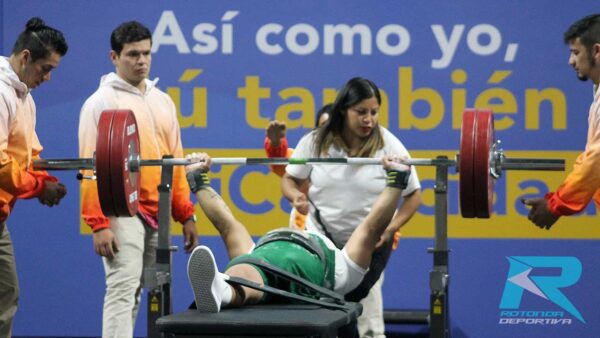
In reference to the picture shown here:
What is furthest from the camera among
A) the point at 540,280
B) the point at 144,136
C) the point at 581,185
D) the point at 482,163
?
the point at 540,280

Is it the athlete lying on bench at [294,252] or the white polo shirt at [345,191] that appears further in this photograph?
the white polo shirt at [345,191]

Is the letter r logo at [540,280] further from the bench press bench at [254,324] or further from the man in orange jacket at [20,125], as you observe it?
the man in orange jacket at [20,125]

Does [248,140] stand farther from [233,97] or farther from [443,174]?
[443,174]

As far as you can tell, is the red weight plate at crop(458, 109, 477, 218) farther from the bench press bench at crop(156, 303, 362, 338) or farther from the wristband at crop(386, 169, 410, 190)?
the bench press bench at crop(156, 303, 362, 338)

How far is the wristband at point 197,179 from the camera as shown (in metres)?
4.60

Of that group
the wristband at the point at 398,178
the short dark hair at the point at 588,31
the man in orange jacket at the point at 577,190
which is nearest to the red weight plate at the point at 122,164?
the wristband at the point at 398,178

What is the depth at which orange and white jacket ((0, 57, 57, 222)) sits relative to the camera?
428 cm

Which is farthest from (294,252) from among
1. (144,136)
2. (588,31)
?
(588,31)

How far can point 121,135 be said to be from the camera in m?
4.34

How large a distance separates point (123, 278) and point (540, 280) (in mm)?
2375

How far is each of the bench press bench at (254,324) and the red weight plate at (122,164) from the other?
75 centimetres

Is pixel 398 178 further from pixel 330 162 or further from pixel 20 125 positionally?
pixel 20 125

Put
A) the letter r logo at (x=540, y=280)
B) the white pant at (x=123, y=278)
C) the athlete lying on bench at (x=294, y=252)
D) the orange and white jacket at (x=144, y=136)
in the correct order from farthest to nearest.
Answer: the letter r logo at (x=540, y=280) < the orange and white jacket at (x=144, y=136) < the white pant at (x=123, y=278) < the athlete lying on bench at (x=294, y=252)

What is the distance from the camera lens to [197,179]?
15.1 feet
